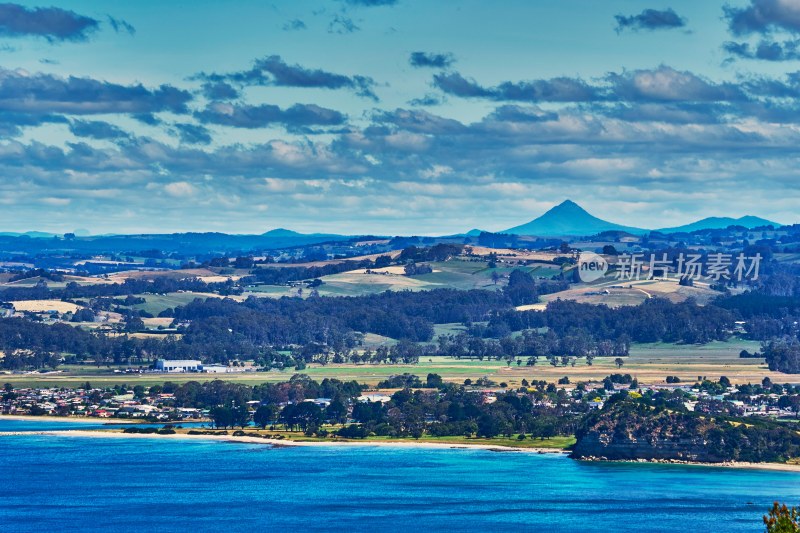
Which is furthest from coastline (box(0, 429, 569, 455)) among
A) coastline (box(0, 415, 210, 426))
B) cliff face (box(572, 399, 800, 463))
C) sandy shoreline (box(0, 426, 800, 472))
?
coastline (box(0, 415, 210, 426))

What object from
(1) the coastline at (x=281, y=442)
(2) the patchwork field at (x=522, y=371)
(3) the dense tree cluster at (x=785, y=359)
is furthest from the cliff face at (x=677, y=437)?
(3) the dense tree cluster at (x=785, y=359)

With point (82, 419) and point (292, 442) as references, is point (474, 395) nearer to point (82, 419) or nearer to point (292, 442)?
point (292, 442)

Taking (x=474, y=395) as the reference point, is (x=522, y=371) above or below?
above

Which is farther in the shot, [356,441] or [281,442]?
[356,441]

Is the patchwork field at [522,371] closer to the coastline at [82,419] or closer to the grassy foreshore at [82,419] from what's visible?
the coastline at [82,419]

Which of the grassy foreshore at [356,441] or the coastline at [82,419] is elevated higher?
the grassy foreshore at [356,441]

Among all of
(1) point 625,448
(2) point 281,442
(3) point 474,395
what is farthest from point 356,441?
(1) point 625,448

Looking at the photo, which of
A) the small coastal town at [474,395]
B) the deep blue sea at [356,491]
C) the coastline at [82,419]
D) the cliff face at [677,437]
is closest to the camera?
the deep blue sea at [356,491]

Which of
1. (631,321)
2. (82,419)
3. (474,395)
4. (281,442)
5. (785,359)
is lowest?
(82,419)

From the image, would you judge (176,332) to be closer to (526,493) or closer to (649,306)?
(649,306)
